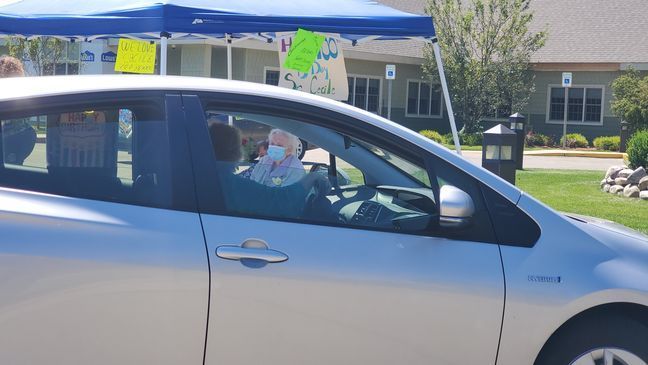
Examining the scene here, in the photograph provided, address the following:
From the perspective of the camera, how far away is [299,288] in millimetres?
3154

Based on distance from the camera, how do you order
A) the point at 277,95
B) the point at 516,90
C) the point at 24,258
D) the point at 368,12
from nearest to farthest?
1. the point at 24,258
2. the point at 277,95
3. the point at 368,12
4. the point at 516,90

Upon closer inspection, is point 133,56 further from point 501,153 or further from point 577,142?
point 577,142

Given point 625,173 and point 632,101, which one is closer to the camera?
point 625,173

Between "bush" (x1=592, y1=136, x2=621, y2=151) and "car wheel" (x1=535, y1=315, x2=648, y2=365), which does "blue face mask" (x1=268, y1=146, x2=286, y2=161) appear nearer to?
"car wheel" (x1=535, y1=315, x2=648, y2=365)

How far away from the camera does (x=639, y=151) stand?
1316cm

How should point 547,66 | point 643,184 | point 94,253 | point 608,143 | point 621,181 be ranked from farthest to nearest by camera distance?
point 547,66, point 608,143, point 621,181, point 643,184, point 94,253

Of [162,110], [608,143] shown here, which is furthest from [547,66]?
[162,110]

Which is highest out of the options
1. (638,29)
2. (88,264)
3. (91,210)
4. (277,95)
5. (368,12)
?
(638,29)

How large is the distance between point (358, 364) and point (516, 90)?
27.1m

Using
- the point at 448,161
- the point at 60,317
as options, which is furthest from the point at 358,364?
the point at 60,317

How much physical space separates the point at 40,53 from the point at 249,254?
87.7 feet

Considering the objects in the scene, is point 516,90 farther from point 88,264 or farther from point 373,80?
point 88,264

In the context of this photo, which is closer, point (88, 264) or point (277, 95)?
point (88, 264)

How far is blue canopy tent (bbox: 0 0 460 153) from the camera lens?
7.86m
